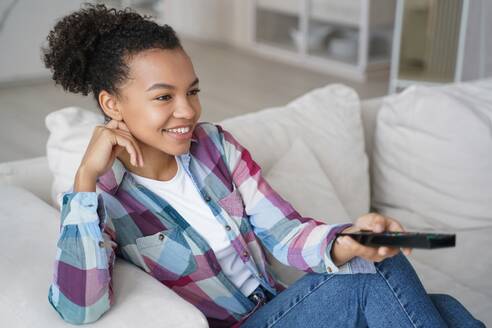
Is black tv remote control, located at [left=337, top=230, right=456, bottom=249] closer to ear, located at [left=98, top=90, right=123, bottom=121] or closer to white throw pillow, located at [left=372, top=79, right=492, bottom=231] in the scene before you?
ear, located at [left=98, top=90, right=123, bottom=121]

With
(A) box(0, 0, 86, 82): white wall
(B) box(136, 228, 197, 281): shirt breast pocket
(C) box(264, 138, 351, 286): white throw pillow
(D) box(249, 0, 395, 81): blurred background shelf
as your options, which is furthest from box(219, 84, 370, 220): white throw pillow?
(D) box(249, 0, 395, 81): blurred background shelf

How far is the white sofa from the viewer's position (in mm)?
1209

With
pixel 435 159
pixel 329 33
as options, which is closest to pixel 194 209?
pixel 435 159

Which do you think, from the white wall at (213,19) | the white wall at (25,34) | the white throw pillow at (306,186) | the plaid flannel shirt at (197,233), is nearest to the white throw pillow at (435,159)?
the white throw pillow at (306,186)

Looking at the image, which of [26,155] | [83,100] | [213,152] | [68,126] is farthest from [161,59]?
[83,100]

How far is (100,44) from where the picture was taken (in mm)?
1406

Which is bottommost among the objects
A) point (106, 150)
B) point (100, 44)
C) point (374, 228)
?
point (374, 228)

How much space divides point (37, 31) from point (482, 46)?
2728 mm

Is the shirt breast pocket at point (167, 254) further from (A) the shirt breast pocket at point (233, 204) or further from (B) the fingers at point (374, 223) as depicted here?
(B) the fingers at point (374, 223)

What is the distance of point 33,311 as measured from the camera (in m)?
1.22

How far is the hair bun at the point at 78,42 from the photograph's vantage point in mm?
1391

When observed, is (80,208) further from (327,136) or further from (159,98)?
(327,136)

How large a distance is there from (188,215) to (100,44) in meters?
0.38

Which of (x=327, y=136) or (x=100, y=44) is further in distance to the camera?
(x=327, y=136)
